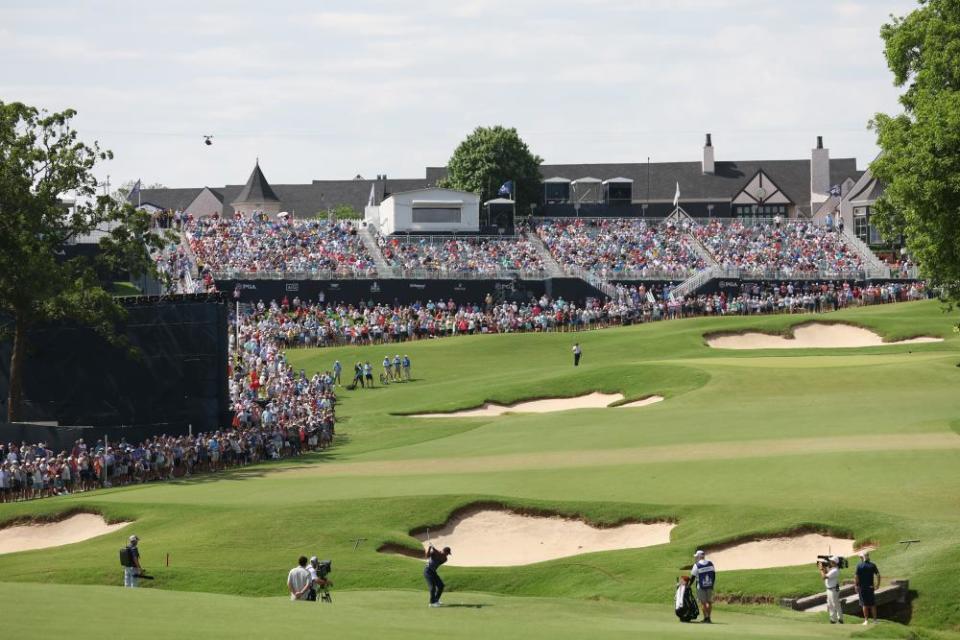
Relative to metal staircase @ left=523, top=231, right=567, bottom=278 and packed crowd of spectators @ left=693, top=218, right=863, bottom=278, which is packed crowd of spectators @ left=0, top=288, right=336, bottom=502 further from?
packed crowd of spectators @ left=693, top=218, right=863, bottom=278

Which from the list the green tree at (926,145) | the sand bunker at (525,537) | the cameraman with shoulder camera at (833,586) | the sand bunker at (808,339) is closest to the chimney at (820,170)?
the sand bunker at (808,339)

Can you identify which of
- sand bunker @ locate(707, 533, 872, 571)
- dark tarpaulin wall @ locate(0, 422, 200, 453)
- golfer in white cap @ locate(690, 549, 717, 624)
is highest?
dark tarpaulin wall @ locate(0, 422, 200, 453)

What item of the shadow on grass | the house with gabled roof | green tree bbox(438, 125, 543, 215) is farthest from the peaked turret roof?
the shadow on grass

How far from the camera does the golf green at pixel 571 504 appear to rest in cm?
2664

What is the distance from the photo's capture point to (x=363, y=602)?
29.0m

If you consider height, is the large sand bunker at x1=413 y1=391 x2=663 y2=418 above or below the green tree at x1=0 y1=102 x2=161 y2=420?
below

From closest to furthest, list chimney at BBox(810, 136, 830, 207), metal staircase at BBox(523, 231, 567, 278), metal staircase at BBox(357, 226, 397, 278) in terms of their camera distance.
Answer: metal staircase at BBox(357, 226, 397, 278) < metal staircase at BBox(523, 231, 567, 278) < chimney at BBox(810, 136, 830, 207)

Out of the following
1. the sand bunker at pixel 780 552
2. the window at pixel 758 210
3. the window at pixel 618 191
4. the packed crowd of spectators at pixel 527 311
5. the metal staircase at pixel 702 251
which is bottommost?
the sand bunker at pixel 780 552

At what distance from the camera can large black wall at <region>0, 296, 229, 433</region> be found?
55094mm

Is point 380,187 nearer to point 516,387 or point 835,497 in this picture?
point 516,387

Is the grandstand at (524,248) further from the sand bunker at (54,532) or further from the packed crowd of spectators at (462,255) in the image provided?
the sand bunker at (54,532)

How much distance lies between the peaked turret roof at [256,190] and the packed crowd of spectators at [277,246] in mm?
48511

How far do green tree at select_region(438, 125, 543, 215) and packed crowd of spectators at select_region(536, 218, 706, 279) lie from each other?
2704 cm

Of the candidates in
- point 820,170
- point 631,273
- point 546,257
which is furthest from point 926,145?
point 820,170
